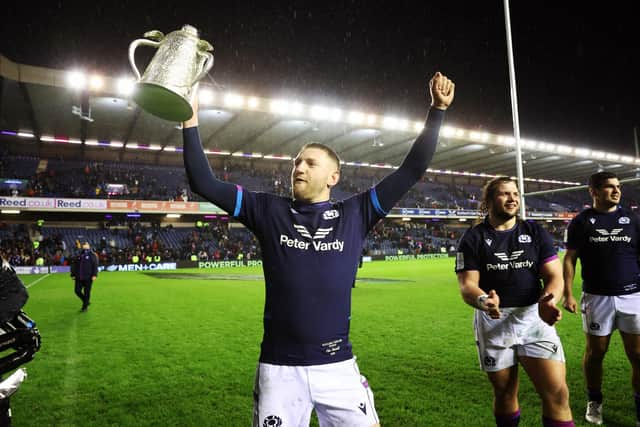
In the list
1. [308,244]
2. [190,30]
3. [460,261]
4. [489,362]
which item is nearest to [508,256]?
[460,261]

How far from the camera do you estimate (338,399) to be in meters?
1.97

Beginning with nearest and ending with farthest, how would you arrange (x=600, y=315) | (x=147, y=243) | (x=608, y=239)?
(x=600, y=315)
(x=608, y=239)
(x=147, y=243)

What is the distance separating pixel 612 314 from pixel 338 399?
322 cm

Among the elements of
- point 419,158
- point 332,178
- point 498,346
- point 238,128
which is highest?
point 238,128

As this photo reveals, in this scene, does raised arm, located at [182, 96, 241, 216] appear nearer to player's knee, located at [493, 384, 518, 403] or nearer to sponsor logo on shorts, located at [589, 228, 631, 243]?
player's knee, located at [493, 384, 518, 403]

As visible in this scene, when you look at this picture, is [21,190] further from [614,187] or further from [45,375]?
[614,187]

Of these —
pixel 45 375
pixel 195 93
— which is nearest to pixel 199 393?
pixel 45 375

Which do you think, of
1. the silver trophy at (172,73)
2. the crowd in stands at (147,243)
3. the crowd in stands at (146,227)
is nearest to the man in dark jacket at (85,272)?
the silver trophy at (172,73)

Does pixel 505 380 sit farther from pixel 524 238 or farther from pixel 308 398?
pixel 308 398

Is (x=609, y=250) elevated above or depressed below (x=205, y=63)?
below

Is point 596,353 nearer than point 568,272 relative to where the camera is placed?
Yes

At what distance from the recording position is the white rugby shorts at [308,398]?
77.0 inches

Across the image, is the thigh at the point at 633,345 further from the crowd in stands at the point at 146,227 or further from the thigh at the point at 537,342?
the crowd in stands at the point at 146,227

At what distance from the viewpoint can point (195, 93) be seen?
2033 millimetres
